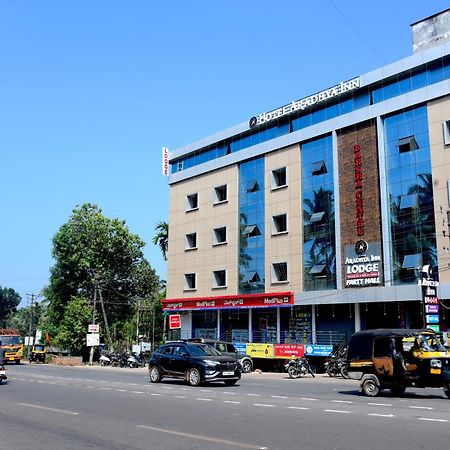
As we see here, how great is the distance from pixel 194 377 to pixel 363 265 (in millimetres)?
15880

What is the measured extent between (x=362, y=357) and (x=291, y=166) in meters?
22.8

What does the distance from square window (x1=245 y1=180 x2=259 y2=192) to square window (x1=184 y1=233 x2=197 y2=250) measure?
6.71 m

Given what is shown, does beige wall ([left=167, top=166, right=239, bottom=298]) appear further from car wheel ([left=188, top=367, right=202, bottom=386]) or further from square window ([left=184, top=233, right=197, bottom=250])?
car wheel ([left=188, top=367, right=202, bottom=386])

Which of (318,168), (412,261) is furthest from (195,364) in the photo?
(318,168)

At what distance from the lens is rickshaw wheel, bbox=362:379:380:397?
1664 cm

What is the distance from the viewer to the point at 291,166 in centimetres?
3862

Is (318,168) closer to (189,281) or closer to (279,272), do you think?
(279,272)

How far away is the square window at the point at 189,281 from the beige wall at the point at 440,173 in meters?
20.9

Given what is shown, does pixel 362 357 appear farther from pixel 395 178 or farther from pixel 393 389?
pixel 395 178

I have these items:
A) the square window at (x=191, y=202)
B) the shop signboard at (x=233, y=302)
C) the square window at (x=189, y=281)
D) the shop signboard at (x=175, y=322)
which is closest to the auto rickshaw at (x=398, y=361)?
the shop signboard at (x=233, y=302)

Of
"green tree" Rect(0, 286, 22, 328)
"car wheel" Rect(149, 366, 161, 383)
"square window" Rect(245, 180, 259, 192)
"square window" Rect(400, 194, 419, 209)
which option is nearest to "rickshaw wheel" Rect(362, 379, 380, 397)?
"car wheel" Rect(149, 366, 161, 383)

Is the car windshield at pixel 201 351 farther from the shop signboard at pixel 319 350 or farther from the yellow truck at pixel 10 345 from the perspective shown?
the yellow truck at pixel 10 345

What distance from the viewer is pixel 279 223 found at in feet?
129

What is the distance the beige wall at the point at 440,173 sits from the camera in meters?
29.3
